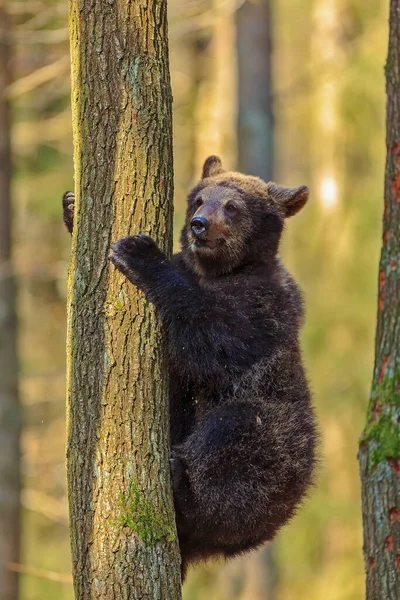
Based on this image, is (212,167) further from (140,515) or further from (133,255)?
(140,515)

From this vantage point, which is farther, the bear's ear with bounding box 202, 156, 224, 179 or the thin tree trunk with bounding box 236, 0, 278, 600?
the thin tree trunk with bounding box 236, 0, 278, 600

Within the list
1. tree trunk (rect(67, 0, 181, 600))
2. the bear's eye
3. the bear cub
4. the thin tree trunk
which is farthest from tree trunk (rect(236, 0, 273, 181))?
tree trunk (rect(67, 0, 181, 600))

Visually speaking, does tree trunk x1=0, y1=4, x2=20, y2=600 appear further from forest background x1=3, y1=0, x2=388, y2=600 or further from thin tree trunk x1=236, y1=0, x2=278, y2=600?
thin tree trunk x1=236, y1=0, x2=278, y2=600

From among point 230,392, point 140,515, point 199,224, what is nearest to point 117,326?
point 140,515

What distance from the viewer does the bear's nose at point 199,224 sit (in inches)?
224

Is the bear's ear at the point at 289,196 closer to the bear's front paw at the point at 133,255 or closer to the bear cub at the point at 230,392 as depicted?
the bear cub at the point at 230,392

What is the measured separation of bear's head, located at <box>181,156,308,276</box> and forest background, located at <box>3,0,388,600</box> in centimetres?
765

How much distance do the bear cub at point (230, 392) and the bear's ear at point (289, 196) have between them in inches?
20.3

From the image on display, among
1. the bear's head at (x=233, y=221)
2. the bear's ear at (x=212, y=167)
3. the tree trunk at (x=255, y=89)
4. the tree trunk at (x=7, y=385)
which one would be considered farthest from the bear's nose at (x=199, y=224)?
the tree trunk at (x=255, y=89)

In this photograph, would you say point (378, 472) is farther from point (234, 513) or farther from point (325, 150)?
point (325, 150)

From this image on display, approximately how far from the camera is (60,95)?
14328 millimetres

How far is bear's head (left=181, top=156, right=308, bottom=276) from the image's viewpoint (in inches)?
227

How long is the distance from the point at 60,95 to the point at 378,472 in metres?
10.2

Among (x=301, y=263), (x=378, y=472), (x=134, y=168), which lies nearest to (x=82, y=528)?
(x=134, y=168)
